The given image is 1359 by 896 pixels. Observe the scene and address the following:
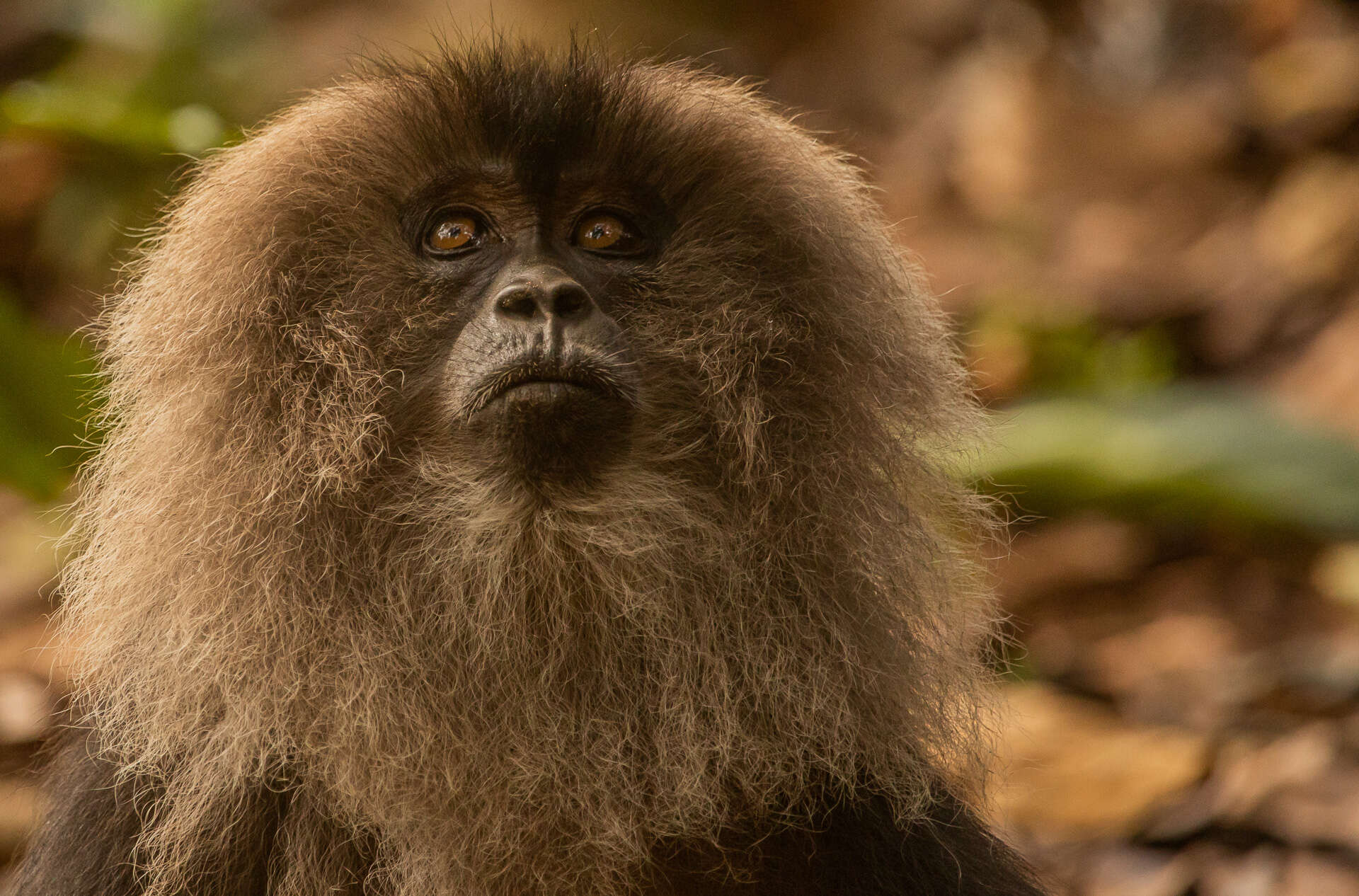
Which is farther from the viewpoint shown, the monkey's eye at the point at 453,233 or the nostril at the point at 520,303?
the monkey's eye at the point at 453,233

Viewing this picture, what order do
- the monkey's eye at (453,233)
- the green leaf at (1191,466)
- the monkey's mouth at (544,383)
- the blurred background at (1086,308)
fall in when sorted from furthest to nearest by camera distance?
the green leaf at (1191,466)
the blurred background at (1086,308)
the monkey's eye at (453,233)
the monkey's mouth at (544,383)

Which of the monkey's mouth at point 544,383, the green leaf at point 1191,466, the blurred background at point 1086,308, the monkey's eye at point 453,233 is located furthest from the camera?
the green leaf at point 1191,466

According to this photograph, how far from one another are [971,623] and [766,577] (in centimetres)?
54

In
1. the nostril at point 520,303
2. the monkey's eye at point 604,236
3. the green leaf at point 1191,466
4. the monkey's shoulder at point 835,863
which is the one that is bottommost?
the monkey's shoulder at point 835,863

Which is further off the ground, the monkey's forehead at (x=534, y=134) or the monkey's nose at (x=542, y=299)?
the monkey's forehead at (x=534, y=134)

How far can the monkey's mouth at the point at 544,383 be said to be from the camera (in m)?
2.19

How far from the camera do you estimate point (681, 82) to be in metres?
2.85

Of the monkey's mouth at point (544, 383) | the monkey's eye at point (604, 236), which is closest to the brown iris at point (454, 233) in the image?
the monkey's eye at point (604, 236)

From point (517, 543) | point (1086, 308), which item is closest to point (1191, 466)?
point (1086, 308)

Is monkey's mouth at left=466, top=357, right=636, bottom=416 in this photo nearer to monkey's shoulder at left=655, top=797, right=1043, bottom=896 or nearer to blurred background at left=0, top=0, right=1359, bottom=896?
monkey's shoulder at left=655, top=797, right=1043, bottom=896

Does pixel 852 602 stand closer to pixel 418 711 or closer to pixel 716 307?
pixel 716 307

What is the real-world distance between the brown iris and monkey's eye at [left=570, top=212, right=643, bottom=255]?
6.7 inches

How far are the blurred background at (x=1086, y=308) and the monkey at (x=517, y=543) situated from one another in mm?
495

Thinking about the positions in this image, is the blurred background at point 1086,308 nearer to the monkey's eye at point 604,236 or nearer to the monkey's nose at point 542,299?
the monkey's eye at point 604,236
